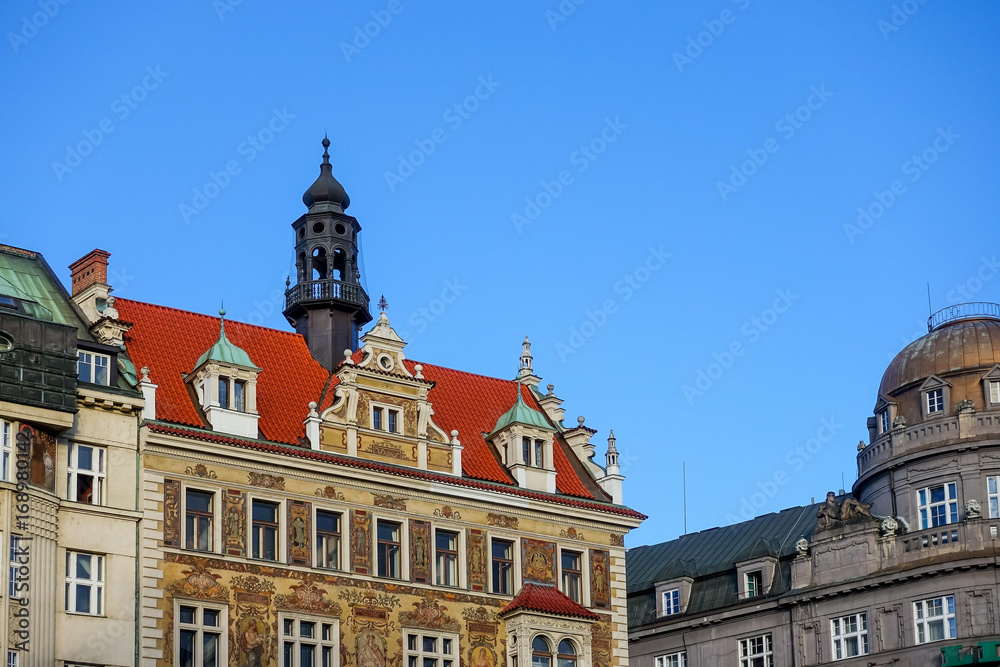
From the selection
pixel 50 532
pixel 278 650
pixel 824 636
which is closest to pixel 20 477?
pixel 50 532

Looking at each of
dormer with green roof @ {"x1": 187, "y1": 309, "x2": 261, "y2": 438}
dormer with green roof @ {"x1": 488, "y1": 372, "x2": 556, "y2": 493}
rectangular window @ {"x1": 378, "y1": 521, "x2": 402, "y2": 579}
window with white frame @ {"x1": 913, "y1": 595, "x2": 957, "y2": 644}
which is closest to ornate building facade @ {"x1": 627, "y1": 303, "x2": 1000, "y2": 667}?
window with white frame @ {"x1": 913, "y1": 595, "x2": 957, "y2": 644}

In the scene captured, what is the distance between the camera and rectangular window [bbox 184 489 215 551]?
5931 cm

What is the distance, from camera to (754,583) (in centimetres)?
8275

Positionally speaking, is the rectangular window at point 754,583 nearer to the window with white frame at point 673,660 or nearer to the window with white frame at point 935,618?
the window with white frame at point 673,660

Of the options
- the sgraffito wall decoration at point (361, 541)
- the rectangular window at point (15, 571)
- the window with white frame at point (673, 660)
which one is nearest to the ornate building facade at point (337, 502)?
the sgraffito wall decoration at point (361, 541)

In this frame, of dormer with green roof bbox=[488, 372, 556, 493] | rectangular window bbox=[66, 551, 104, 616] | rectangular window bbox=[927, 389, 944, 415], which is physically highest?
rectangular window bbox=[927, 389, 944, 415]

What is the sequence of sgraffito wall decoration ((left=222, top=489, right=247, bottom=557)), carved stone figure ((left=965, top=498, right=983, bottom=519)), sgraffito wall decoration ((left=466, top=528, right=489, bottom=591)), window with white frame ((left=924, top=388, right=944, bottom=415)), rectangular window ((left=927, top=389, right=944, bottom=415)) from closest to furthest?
sgraffito wall decoration ((left=222, top=489, right=247, bottom=557)), sgraffito wall decoration ((left=466, top=528, right=489, bottom=591)), carved stone figure ((left=965, top=498, right=983, bottom=519)), window with white frame ((left=924, top=388, right=944, bottom=415)), rectangular window ((left=927, top=389, right=944, bottom=415))

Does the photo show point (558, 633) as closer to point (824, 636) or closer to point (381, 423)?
point (381, 423)

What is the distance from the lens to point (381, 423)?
2569 inches

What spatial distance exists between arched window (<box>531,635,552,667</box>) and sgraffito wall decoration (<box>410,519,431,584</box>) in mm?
4369

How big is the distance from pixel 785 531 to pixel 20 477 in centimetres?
4008

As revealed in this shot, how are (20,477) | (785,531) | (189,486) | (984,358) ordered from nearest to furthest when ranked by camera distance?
(20,477) < (189,486) < (984,358) < (785,531)

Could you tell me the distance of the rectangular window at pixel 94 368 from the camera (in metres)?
59.3

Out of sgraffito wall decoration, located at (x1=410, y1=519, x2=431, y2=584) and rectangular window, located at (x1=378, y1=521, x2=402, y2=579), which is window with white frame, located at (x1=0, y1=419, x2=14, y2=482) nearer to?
rectangular window, located at (x1=378, y1=521, x2=402, y2=579)
